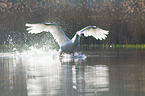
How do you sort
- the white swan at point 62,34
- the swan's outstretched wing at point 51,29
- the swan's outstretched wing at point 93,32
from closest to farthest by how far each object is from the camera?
the white swan at point 62,34 < the swan's outstretched wing at point 51,29 < the swan's outstretched wing at point 93,32

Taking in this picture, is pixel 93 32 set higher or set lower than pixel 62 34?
higher

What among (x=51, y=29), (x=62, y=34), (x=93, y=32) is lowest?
(x=62, y=34)

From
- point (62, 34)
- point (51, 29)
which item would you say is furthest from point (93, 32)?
point (51, 29)

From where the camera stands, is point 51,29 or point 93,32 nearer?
point 51,29

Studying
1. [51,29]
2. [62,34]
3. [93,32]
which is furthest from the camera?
[93,32]

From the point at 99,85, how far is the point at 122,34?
3128 inches

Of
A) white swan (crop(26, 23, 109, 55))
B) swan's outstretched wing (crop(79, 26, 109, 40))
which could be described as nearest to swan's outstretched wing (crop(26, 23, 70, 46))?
white swan (crop(26, 23, 109, 55))

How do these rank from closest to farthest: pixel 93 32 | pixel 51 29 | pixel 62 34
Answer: pixel 51 29
pixel 62 34
pixel 93 32

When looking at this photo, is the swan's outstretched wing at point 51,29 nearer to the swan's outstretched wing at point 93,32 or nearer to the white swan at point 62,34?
the white swan at point 62,34

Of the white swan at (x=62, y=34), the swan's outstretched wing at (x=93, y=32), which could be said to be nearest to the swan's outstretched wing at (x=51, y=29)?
the white swan at (x=62, y=34)

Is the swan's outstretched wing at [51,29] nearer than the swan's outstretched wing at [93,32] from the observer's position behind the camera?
Yes

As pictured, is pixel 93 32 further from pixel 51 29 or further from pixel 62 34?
pixel 51 29

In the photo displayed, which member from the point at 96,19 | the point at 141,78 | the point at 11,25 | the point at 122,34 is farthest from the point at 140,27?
the point at 141,78

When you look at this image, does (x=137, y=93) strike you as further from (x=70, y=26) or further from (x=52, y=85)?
(x=70, y=26)
